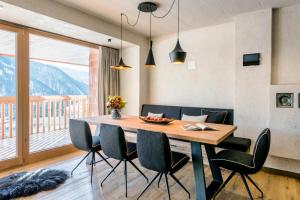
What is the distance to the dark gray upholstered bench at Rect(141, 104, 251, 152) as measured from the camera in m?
2.85

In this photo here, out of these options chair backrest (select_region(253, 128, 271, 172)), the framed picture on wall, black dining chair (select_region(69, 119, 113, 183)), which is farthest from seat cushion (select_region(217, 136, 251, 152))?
black dining chair (select_region(69, 119, 113, 183))

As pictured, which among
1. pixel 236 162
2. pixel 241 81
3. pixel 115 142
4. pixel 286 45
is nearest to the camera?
Answer: pixel 236 162

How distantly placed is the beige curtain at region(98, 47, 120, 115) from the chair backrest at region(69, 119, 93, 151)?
1.61 meters

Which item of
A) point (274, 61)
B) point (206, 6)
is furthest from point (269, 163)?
point (206, 6)

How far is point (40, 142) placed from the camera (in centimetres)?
376

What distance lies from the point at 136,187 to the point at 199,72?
2.55m

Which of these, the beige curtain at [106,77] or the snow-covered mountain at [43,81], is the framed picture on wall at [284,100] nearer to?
the beige curtain at [106,77]

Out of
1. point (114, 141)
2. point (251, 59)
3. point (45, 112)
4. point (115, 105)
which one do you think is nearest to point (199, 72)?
point (251, 59)

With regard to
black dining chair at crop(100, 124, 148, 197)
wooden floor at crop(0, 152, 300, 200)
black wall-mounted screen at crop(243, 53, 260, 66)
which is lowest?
wooden floor at crop(0, 152, 300, 200)

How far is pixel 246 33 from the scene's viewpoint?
3180 millimetres

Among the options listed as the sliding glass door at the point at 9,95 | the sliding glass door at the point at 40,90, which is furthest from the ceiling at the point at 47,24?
the sliding glass door at the point at 9,95

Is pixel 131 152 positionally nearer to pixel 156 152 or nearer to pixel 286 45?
pixel 156 152

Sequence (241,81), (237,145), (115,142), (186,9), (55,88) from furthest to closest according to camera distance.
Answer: (55,88) < (241,81) < (186,9) < (237,145) < (115,142)

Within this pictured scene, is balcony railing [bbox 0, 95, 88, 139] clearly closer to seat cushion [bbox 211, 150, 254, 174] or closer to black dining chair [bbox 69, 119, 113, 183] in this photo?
black dining chair [bbox 69, 119, 113, 183]
